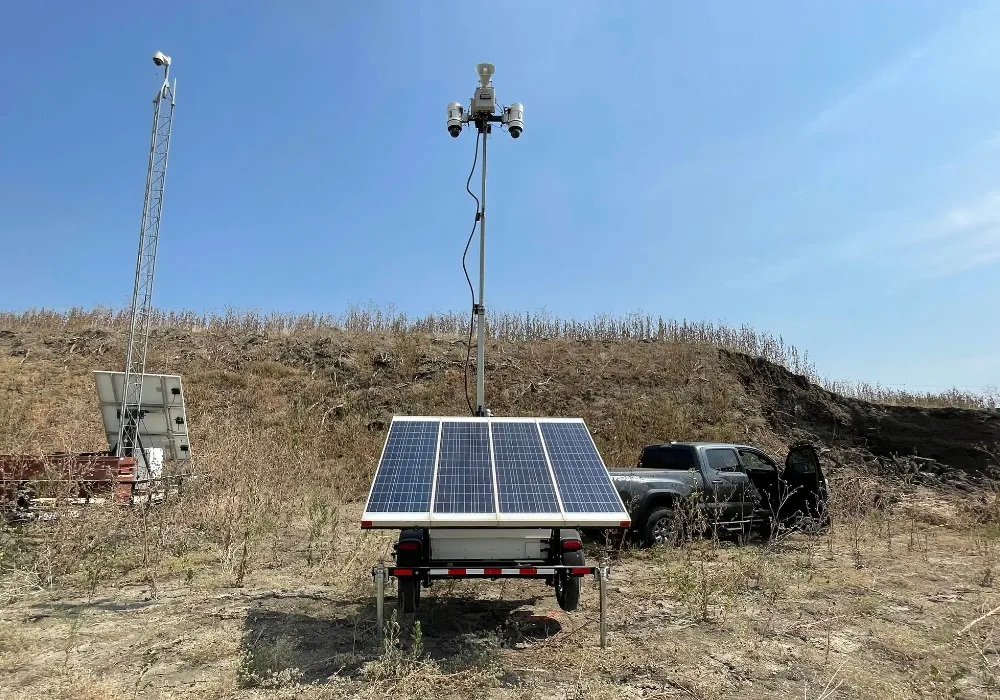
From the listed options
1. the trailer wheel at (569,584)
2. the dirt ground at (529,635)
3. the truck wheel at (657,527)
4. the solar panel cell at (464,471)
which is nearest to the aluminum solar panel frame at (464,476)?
the solar panel cell at (464,471)

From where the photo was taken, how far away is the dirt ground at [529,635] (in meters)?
4.77

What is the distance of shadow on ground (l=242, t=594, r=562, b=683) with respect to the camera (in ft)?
17.1

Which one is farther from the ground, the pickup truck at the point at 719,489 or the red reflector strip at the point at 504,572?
the pickup truck at the point at 719,489

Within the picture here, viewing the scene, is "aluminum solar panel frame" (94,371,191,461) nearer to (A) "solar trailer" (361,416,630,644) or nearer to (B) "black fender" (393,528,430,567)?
(A) "solar trailer" (361,416,630,644)

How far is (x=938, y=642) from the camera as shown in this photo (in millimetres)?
5562

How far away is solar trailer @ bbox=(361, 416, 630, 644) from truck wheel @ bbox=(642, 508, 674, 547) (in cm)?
321

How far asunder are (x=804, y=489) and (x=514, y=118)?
8098 millimetres

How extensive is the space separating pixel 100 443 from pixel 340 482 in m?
7.11

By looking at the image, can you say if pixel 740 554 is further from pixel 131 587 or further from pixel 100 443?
pixel 100 443

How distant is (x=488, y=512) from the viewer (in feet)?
17.5

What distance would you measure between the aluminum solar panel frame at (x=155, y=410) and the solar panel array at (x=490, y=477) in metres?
7.08

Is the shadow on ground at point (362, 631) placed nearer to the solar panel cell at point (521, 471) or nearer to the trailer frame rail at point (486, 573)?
the trailer frame rail at point (486, 573)

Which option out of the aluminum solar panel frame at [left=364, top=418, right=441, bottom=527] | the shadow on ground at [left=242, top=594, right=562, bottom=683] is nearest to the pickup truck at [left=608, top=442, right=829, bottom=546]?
the shadow on ground at [left=242, top=594, right=562, bottom=683]

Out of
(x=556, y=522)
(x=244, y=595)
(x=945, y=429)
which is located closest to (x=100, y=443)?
(x=244, y=595)
